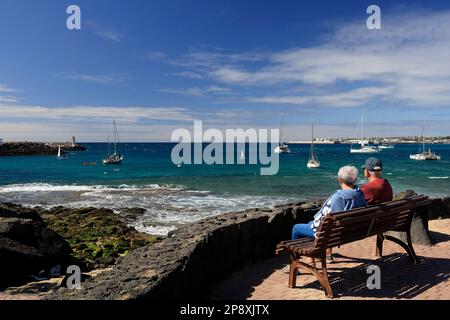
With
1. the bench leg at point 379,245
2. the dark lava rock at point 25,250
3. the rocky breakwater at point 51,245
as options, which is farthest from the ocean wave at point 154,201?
the bench leg at point 379,245

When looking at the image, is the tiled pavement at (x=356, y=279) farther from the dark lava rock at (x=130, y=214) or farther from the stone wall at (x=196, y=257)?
the dark lava rock at (x=130, y=214)

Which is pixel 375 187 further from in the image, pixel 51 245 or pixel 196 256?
pixel 51 245

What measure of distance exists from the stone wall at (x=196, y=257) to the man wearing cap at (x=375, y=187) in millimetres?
1617

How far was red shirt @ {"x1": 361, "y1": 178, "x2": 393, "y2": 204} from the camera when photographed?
6.13 metres

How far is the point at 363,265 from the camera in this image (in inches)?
243

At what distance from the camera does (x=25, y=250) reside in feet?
26.0

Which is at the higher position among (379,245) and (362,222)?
(362,222)

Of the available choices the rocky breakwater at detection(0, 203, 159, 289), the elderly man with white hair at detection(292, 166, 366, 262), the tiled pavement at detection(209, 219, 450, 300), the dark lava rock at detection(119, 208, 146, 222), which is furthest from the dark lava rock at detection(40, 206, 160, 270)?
the elderly man with white hair at detection(292, 166, 366, 262)

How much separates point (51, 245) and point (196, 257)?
16.2 ft

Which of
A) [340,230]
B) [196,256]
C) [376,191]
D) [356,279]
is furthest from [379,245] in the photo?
[196,256]

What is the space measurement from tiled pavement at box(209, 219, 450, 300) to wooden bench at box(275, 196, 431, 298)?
0.89 feet

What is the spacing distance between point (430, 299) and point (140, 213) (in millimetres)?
18682
